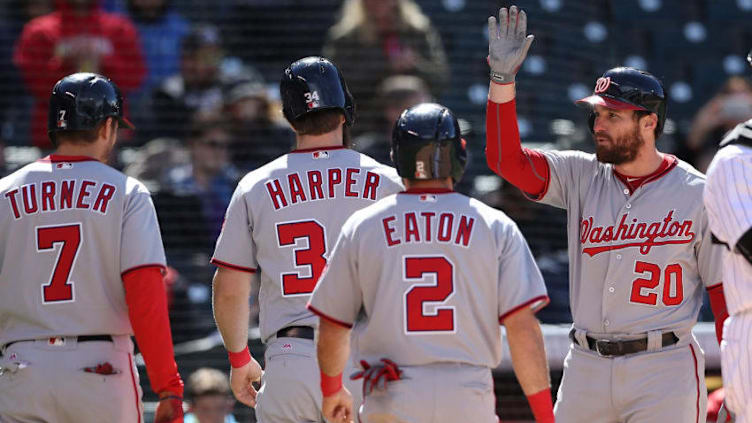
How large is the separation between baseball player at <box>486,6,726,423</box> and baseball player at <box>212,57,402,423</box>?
672 millimetres

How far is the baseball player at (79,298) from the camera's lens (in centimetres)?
389

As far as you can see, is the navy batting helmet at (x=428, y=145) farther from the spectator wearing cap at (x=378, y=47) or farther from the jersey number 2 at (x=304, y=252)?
the spectator wearing cap at (x=378, y=47)

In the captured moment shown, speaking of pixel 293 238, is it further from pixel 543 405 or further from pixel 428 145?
pixel 543 405

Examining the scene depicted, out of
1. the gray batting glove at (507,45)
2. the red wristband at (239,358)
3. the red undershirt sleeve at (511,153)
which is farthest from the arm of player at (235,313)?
the gray batting glove at (507,45)

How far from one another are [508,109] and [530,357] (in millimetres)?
1363

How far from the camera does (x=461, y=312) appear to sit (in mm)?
3348

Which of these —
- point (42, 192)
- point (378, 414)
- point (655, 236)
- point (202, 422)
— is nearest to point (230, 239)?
point (42, 192)

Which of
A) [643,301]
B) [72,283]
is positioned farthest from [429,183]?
[72,283]

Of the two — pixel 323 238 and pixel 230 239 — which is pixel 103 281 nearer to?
pixel 230 239

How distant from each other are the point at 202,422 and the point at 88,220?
6.78 feet

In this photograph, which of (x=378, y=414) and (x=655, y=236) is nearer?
(x=378, y=414)

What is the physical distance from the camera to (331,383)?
3.47 metres

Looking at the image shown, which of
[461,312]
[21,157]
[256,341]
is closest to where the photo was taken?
[461,312]

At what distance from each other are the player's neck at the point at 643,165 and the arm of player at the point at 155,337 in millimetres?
1703
